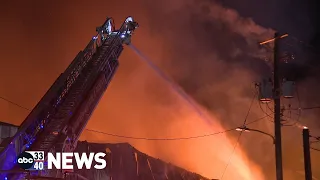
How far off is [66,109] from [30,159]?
3.09m

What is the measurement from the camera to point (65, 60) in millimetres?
28141

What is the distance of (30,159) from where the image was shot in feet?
46.3

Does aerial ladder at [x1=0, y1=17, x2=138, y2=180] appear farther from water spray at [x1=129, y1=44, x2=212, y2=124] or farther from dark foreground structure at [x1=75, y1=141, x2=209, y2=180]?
water spray at [x1=129, y1=44, x2=212, y2=124]

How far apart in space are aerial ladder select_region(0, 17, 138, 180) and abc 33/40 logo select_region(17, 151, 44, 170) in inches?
13.1

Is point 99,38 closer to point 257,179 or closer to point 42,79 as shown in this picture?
point 42,79

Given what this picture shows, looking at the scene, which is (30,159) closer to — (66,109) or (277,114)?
(66,109)

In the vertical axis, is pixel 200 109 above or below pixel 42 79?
above

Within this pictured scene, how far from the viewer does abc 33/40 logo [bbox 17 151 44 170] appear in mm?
14023

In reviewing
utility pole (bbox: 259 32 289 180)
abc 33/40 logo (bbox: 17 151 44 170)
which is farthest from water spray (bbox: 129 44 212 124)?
abc 33/40 logo (bbox: 17 151 44 170)

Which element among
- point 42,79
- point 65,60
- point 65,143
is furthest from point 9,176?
point 65,60

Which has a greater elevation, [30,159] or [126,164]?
[126,164]

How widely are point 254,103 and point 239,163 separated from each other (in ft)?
16.1

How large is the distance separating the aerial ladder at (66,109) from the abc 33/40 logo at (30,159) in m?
0.33

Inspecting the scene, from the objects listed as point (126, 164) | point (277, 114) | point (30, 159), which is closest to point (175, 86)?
point (126, 164)
